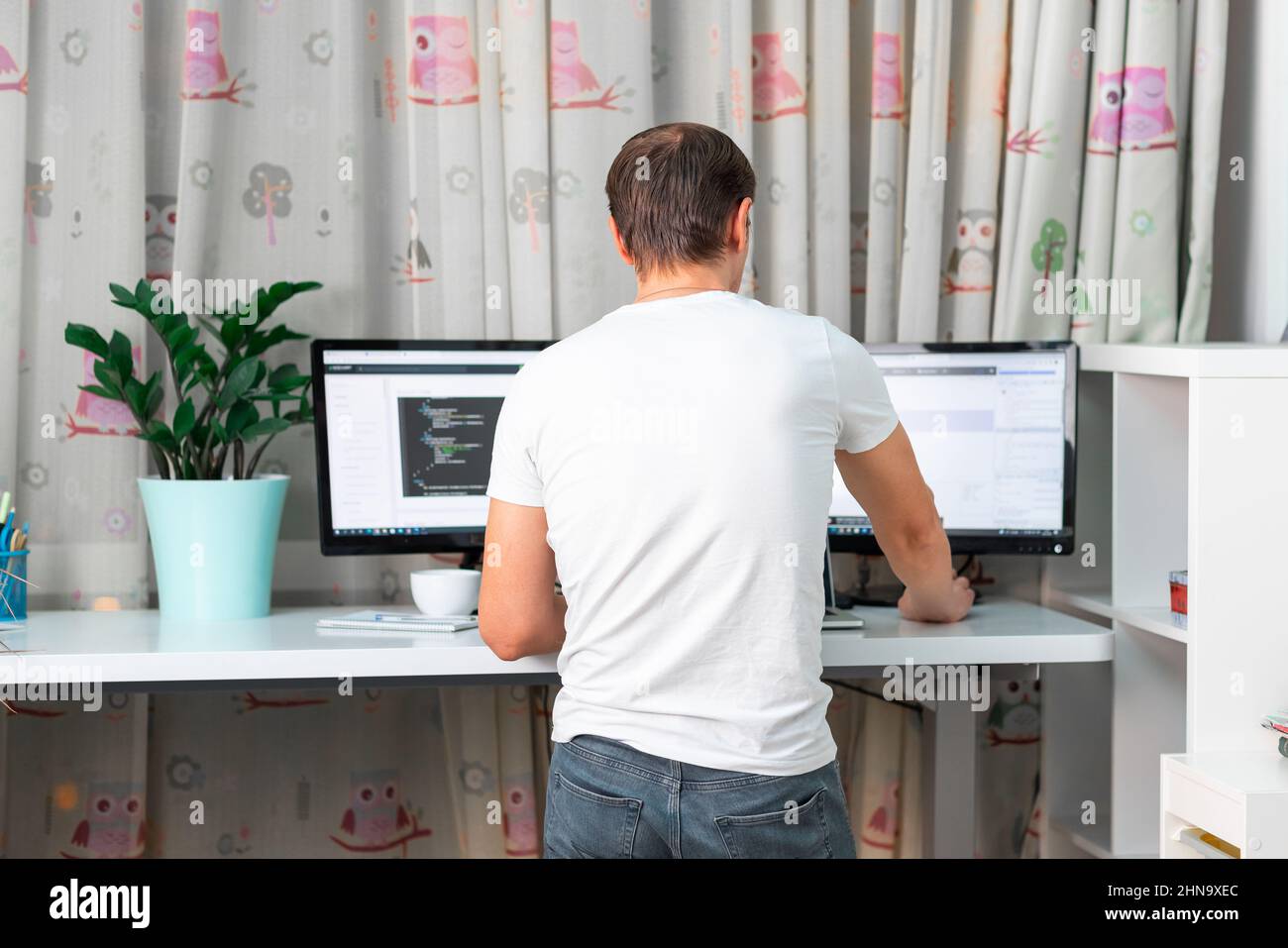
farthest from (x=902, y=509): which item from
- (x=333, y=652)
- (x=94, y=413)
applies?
(x=94, y=413)

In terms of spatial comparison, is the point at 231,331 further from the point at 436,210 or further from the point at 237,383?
the point at 436,210

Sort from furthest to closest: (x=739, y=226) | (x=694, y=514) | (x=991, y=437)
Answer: (x=991, y=437)
(x=739, y=226)
(x=694, y=514)

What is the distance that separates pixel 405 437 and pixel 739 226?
84 cm

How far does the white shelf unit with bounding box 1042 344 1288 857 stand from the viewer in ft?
5.31

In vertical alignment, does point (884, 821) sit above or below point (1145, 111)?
below

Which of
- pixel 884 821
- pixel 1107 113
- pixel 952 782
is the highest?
pixel 1107 113

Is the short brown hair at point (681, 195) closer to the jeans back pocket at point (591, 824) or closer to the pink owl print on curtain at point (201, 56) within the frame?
the jeans back pocket at point (591, 824)

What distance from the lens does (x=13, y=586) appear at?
1845 mm

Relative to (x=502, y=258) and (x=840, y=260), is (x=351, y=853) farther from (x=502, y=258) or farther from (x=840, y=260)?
(x=840, y=260)

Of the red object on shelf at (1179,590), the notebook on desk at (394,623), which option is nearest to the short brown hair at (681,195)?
the notebook on desk at (394,623)

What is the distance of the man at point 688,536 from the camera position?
109 centimetres

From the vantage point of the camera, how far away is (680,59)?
2.10 metres

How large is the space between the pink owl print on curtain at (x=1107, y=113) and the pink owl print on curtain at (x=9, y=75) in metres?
1.66

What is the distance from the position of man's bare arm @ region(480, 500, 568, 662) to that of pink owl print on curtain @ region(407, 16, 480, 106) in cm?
102
